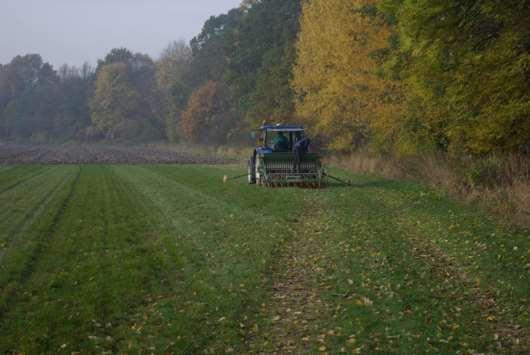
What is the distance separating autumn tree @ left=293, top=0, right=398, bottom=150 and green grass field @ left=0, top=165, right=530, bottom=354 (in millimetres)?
10055

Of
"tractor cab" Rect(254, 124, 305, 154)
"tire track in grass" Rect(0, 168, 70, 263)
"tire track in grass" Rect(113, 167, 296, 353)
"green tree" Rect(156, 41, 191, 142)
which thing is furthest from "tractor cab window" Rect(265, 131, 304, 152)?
"green tree" Rect(156, 41, 191, 142)

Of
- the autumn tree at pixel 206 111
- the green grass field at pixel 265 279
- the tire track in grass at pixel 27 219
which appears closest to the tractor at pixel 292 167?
the green grass field at pixel 265 279

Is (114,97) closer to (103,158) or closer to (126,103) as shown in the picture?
(126,103)

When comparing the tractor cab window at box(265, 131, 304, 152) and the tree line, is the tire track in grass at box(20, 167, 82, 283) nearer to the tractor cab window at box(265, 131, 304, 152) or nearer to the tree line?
the tractor cab window at box(265, 131, 304, 152)

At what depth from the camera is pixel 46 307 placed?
823 cm

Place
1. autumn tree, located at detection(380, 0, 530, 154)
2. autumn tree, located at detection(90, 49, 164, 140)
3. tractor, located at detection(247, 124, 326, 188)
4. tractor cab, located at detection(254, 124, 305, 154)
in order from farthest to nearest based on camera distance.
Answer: autumn tree, located at detection(90, 49, 164, 140) < tractor cab, located at detection(254, 124, 305, 154) < tractor, located at detection(247, 124, 326, 188) < autumn tree, located at detection(380, 0, 530, 154)

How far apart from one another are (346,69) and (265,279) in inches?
753

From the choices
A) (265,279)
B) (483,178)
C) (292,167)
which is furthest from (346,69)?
(265,279)

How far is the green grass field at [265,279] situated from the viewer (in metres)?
7.06

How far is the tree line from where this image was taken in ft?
45.5

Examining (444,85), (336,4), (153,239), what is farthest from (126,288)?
(336,4)

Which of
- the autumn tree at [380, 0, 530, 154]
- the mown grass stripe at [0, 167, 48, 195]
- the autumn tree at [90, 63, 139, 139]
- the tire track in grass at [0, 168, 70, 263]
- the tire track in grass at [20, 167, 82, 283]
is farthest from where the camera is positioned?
the autumn tree at [90, 63, 139, 139]

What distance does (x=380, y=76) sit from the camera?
24281mm

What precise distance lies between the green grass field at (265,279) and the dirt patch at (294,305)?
1.3 inches
